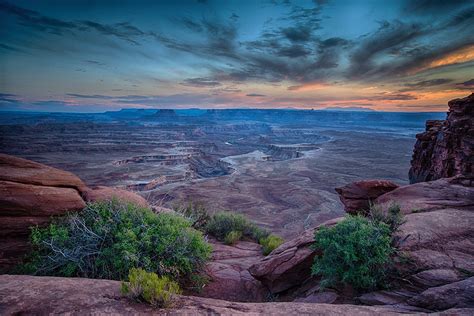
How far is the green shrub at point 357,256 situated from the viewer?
14.6 feet

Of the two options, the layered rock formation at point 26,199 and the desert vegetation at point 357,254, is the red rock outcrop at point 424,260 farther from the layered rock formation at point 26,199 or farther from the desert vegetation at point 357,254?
the layered rock formation at point 26,199

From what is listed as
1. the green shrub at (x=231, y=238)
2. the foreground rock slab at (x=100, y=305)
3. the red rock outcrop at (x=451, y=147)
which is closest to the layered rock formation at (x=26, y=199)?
the foreground rock slab at (x=100, y=305)

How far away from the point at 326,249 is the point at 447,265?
6.48 ft

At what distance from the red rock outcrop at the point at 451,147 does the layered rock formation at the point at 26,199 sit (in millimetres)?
13997

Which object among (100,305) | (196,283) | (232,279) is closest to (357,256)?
(232,279)

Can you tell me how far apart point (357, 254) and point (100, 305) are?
4296 mm

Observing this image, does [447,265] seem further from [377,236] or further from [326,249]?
[326,249]

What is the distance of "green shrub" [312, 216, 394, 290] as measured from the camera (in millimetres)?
4465

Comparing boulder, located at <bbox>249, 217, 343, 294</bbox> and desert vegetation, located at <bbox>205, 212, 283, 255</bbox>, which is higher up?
boulder, located at <bbox>249, 217, 343, 294</bbox>

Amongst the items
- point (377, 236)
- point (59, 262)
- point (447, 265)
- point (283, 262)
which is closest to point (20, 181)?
point (59, 262)

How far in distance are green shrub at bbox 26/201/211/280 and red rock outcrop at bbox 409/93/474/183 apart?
11.2 metres

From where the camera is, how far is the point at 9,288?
343 cm

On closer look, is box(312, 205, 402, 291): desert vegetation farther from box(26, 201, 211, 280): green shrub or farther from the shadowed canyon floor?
the shadowed canyon floor

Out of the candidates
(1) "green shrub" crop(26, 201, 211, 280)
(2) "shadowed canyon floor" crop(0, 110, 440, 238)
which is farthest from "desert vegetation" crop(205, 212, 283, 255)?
A: (2) "shadowed canyon floor" crop(0, 110, 440, 238)
